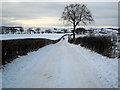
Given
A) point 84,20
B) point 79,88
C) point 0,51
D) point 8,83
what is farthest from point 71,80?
point 84,20

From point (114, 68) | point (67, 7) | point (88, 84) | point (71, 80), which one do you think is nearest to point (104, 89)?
point (88, 84)

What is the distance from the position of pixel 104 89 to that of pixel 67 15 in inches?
1388

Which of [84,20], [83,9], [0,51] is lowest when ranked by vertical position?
[0,51]

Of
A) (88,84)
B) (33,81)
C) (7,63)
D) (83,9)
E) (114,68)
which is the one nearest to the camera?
(88,84)

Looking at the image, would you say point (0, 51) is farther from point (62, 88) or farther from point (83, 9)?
point (83, 9)

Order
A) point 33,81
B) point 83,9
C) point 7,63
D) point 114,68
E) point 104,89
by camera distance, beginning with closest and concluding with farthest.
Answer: point 104,89, point 33,81, point 114,68, point 7,63, point 83,9

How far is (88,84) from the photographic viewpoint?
479 centimetres

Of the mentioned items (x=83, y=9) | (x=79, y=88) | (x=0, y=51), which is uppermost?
(x=83, y=9)

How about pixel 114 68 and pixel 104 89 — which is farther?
pixel 114 68

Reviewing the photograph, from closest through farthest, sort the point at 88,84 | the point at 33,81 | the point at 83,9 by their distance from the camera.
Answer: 1. the point at 88,84
2. the point at 33,81
3. the point at 83,9

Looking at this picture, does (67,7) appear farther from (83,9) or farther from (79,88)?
(79,88)

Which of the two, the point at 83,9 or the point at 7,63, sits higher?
the point at 83,9

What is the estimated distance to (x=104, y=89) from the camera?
439 centimetres

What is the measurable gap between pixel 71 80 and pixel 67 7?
3592cm
